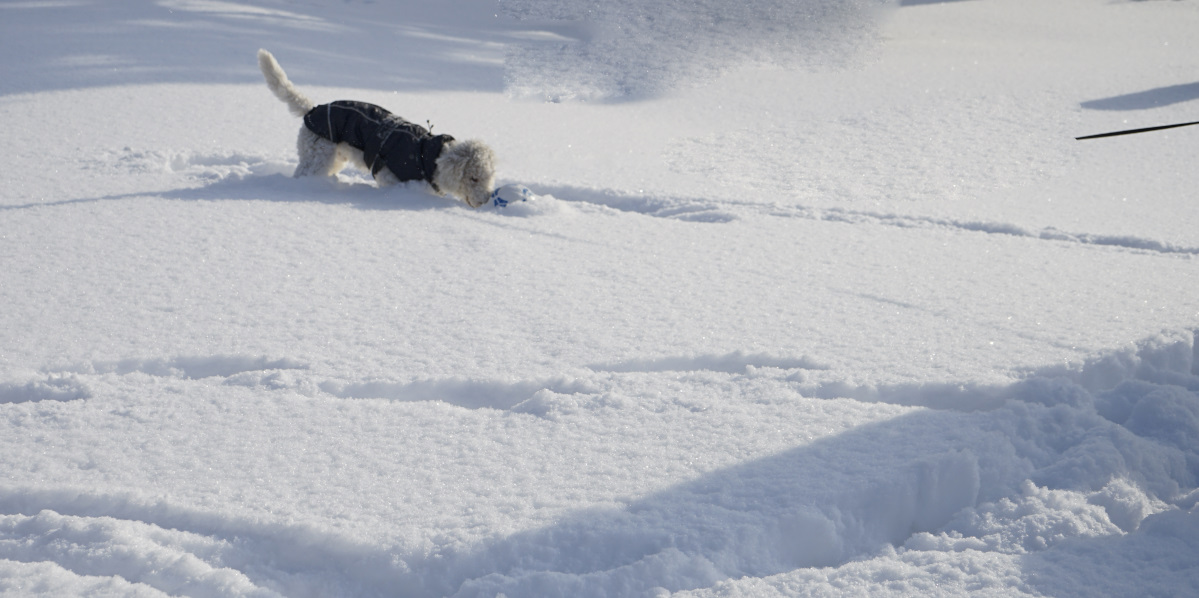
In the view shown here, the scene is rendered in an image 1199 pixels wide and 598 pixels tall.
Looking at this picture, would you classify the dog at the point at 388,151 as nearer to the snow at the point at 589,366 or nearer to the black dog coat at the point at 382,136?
the black dog coat at the point at 382,136

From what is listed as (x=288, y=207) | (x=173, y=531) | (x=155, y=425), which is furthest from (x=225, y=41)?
(x=173, y=531)

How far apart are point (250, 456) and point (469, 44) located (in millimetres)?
8273

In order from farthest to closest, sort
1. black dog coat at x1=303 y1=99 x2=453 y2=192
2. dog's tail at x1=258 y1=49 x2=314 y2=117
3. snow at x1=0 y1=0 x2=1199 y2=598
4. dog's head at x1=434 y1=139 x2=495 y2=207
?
dog's tail at x1=258 y1=49 x2=314 y2=117 < black dog coat at x1=303 y1=99 x2=453 y2=192 < dog's head at x1=434 y1=139 x2=495 y2=207 < snow at x1=0 y1=0 x2=1199 y2=598

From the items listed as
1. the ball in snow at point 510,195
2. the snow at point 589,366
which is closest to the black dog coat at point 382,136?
the snow at point 589,366

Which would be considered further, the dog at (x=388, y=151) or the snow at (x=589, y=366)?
the dog at (x=388, y=151)

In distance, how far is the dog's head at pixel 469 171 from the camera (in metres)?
4.34

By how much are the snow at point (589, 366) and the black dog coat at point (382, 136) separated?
0.20 m

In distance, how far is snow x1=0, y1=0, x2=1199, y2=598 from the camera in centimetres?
185

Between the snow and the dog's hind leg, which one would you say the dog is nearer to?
the dog's hind leg

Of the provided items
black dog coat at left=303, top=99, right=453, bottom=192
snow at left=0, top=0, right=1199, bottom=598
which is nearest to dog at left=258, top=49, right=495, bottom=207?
black dog coat at left=303, top=99, right=453, bottom=192

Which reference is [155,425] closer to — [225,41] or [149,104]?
[149,104]

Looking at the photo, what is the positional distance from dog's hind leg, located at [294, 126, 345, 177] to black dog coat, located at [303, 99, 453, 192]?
1.9 inches

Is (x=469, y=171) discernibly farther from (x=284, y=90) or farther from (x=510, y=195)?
(x=284, y=90)

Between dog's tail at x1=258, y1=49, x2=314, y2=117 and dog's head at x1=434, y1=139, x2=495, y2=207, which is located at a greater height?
dog's tail at x1=258, y1=49, x2=314, y2=117
